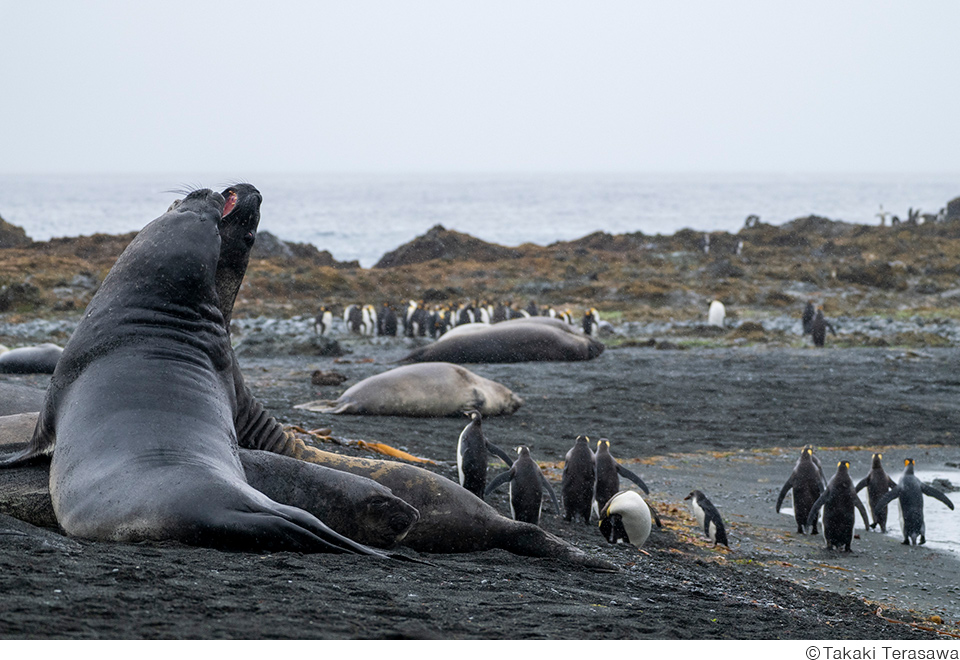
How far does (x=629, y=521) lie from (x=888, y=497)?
205 cm

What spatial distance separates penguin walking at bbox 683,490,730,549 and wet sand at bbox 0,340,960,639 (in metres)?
0.11

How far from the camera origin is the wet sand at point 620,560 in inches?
113

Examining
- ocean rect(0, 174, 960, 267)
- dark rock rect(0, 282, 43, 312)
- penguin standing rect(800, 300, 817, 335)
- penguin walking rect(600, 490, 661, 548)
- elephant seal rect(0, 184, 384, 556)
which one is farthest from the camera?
ocean rect(0, 174, 960, 267)

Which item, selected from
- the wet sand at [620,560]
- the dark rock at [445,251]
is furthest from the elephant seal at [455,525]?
the dark rock at [445,251]

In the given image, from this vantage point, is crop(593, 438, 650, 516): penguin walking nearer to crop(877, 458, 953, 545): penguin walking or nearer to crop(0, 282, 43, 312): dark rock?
crop(877, 458, 953, 545): penguin walking

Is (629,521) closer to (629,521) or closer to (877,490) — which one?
(629,521)

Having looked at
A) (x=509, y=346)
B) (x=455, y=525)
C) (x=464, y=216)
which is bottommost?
(x=509, y=346)

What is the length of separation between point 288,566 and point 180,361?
4.52 ft

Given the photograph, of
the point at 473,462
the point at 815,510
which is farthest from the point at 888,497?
the point at 473,462

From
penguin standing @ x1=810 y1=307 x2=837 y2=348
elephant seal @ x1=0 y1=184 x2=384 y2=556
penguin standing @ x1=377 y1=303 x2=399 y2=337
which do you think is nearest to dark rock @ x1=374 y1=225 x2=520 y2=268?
penguin standing @ x1=377 y1=303 x2=399 y2=337

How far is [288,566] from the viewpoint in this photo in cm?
344

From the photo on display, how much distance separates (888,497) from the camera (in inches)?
268

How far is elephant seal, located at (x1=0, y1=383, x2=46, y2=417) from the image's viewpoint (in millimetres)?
6094

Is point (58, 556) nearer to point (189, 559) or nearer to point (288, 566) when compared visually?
point (189, 559)
